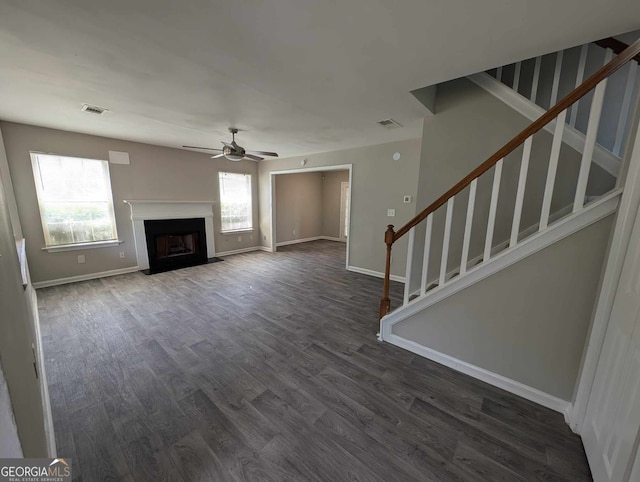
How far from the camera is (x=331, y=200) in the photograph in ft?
26.9

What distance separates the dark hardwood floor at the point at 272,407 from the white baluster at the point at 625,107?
2.27 meters

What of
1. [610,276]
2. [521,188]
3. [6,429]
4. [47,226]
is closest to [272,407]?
[6,429]

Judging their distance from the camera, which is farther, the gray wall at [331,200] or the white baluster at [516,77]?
the gray wall at [331,200]

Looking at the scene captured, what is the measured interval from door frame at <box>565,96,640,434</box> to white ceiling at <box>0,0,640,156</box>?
2.80 ft

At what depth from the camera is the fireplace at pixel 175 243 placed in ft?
15.8

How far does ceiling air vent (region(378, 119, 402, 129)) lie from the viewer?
316 centimetres

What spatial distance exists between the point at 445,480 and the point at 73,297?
481cm

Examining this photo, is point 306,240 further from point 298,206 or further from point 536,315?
point 536,315

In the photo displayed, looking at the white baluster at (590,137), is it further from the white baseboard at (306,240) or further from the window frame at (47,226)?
the white baseboard at (306,240)

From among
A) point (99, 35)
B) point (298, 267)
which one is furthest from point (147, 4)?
point (298, 267)

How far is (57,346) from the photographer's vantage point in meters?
2.39

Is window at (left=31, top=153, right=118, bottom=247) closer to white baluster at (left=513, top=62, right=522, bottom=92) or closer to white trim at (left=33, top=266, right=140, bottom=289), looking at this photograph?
white trim at (left=33, top=266, right=140, bottom=289)

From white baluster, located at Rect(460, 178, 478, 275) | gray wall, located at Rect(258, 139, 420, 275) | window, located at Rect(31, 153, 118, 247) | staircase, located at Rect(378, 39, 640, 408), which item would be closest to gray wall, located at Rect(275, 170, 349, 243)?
gray wall, located at Rect(258, 139, 420, 275)

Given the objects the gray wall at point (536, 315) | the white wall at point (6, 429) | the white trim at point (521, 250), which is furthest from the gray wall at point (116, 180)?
the gray wall at point (536, 315)
